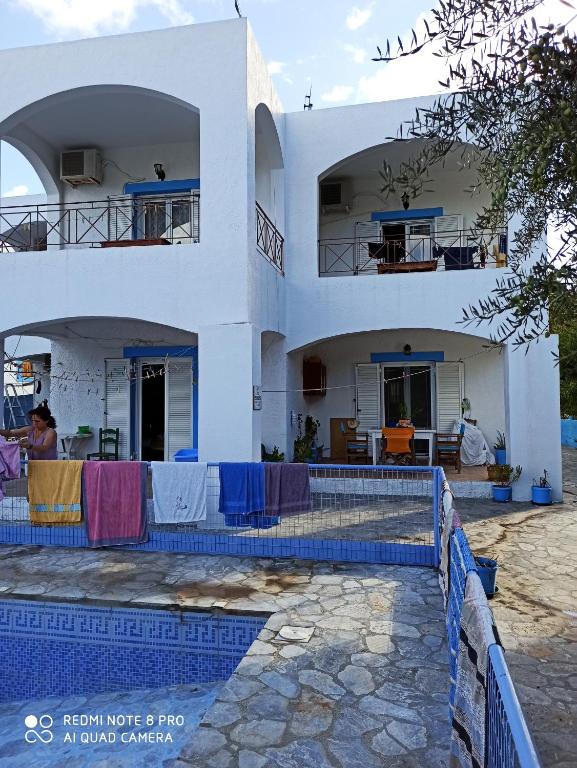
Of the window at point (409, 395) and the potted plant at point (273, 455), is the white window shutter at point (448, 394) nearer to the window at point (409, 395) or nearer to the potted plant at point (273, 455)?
the window at point (409, 395)

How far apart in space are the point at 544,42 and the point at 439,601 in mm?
4663

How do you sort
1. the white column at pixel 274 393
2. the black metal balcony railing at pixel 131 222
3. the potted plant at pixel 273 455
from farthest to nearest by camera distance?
the black metal balcony railing at pixel 131 222 → the white column at pixel 274 393 → the potted plant at pixel 273 455

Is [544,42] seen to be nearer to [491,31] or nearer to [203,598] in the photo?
[491,31]

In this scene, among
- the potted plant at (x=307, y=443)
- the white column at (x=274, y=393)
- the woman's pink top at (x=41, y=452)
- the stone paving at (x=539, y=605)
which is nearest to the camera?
the stone paving at (x=539, y=605)

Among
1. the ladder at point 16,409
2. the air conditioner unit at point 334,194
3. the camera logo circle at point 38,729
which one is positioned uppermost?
the air conditioner unit at point 334,194

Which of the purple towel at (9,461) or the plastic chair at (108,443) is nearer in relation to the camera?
the purple towel at (9,461)

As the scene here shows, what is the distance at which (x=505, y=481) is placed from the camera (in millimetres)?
9867

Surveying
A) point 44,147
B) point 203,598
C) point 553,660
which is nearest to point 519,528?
point 553,660

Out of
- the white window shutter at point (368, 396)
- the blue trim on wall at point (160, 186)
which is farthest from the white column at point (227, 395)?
the white window shutter at point (368, 396)

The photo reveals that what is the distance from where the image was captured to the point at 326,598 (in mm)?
5328

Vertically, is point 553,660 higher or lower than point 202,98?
lower

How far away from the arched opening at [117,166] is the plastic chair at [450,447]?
21.8 ft

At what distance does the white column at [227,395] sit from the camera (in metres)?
8.12

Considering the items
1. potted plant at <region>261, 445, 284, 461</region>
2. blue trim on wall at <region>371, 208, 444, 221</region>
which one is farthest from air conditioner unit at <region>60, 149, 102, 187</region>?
potted plant at <region>261, 445, 284, 461</region>
